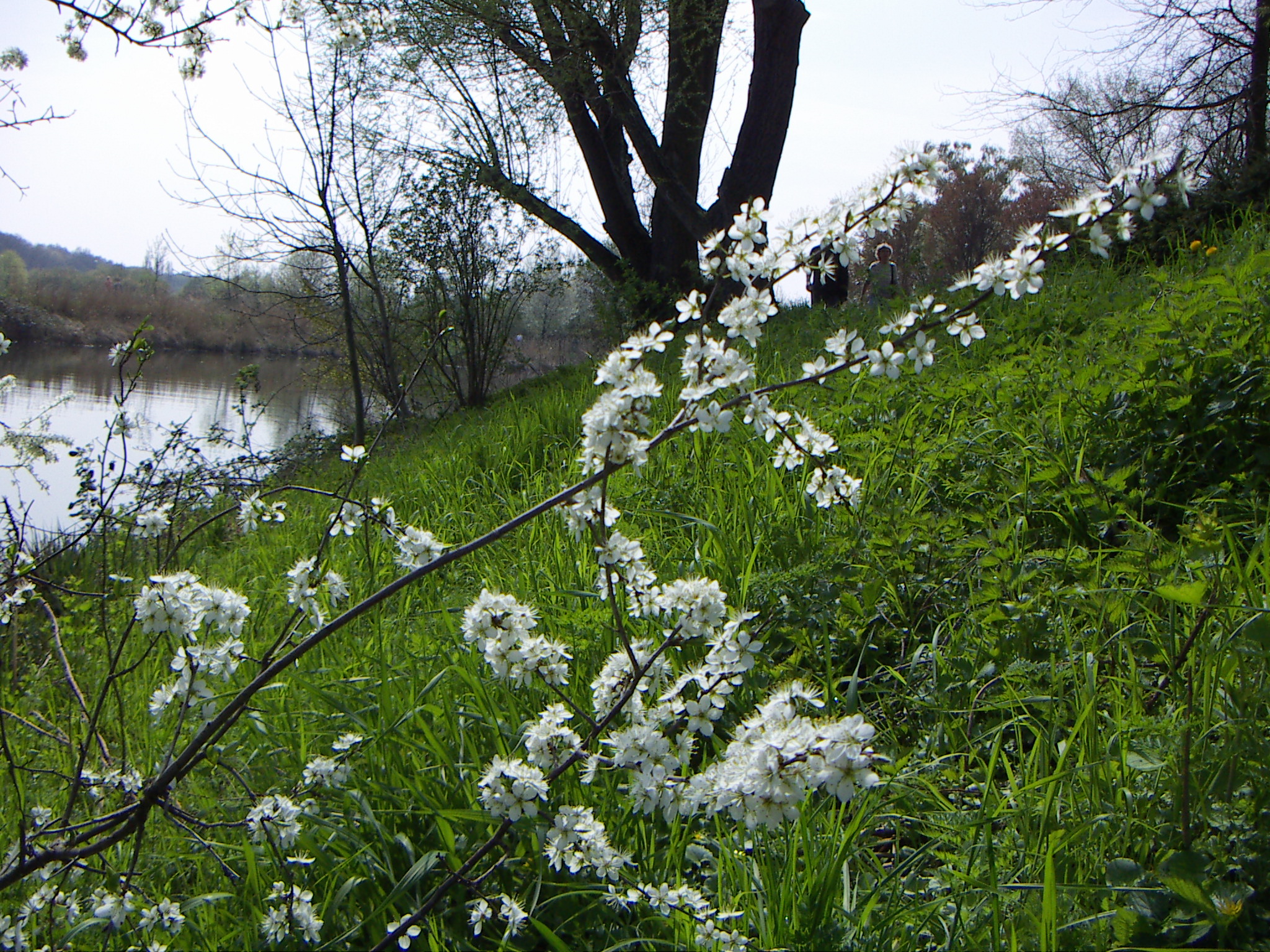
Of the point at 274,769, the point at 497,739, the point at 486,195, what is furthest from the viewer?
the point at 486,195

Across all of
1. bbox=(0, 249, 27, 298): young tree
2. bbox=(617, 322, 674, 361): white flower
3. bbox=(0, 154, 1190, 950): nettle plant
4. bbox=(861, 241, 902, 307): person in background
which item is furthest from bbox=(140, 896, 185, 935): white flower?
bbox=(0, 249, 27, 298): young tree

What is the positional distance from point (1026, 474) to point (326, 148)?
9.28m

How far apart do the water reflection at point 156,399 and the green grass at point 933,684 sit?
22.4 feet

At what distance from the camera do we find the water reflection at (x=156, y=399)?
1080 centimetres

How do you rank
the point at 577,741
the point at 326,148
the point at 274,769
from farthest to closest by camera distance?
the point at 326,148
the point at 274,769
the point at 577,741

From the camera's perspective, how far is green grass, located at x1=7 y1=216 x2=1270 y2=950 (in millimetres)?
1481

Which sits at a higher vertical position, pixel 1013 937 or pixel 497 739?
pixel 497 739

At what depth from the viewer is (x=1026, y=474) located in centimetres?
262

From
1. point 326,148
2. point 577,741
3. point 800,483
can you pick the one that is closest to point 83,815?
point 577,741

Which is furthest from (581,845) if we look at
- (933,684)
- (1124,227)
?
(1124,227)

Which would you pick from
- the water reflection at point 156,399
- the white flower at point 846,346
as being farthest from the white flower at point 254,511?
the water reflection at point 156,399

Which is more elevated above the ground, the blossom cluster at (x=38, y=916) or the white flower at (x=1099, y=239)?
the white flower at (x=1099, y=239)

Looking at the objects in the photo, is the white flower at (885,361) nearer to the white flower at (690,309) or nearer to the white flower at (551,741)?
the white flower at (690,309)

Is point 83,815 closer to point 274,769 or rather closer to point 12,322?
point 274,769
